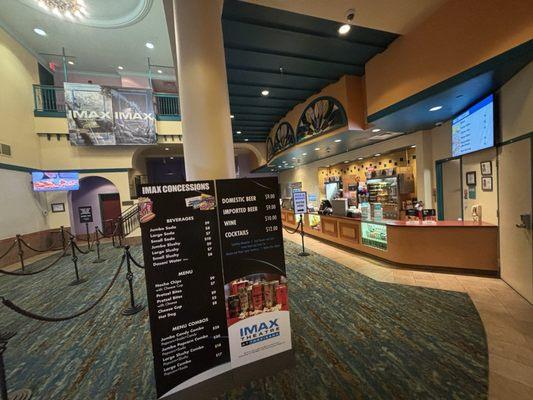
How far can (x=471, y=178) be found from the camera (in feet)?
14.4

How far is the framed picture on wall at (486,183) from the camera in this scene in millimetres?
3922

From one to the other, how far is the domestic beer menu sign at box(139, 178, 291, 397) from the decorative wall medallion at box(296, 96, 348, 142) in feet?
13.4

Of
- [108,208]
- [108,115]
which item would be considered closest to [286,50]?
[108,115]

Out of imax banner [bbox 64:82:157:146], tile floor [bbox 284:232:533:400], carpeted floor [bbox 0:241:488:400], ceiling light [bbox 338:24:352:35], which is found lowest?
tile floor [bbox 284:232:533:400]

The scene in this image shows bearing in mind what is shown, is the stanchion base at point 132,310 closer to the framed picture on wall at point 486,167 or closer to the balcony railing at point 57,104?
the framed picture on wall at point 486,167

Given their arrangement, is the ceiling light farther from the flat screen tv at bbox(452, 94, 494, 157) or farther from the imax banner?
the imax banner

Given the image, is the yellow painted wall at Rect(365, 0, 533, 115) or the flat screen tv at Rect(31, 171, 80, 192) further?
the flat screen tv at Rect(31, 171, 80, 192)

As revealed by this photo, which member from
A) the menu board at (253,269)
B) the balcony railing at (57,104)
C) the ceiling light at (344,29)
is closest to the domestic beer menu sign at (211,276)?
the menu board at (253,269)

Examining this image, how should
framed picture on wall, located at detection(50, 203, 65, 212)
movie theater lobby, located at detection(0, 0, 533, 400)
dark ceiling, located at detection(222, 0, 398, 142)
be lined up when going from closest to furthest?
movie theater lobby, located at detection(0, 0, 533, 400)
dark ceiling, located at detection(222, 0, 398, 142)
framed picture on wall, located at detection(50, 203, 65, 212)

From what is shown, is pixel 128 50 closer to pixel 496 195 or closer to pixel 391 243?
pixel 391 243

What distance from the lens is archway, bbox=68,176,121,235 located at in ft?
33.5

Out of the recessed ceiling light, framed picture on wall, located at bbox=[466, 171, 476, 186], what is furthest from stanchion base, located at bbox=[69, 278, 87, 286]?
the recessed ceiling light

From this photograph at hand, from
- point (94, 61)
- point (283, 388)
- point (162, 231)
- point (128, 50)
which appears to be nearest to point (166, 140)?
point (128, 50)

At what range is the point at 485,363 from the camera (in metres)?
2.05
